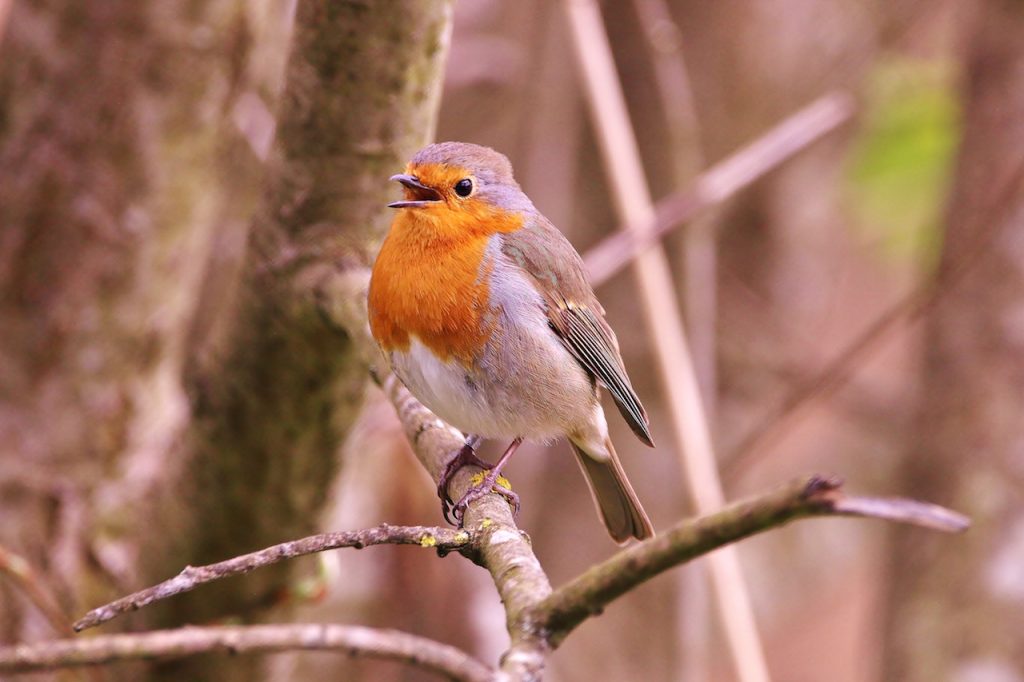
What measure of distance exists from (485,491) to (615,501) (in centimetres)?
108

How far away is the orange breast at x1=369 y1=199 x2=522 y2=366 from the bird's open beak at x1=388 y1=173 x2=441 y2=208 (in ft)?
0.09

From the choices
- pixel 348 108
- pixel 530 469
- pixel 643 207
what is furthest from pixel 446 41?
pixel 530 469

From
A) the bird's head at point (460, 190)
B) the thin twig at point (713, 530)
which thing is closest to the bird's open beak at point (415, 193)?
the bird's head at point (460, 190)

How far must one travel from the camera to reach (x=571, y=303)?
284 centimetres

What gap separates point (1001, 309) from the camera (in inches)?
151

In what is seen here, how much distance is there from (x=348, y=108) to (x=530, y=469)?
267cm

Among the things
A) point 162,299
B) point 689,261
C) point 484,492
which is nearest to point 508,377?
point 484,492

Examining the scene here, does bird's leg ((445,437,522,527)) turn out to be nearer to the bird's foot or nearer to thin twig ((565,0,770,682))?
the bird's foot

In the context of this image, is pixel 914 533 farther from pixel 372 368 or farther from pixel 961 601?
pixel 372 368

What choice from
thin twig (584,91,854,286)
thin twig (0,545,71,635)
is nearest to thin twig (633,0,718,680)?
thin twig (584,91,854,286)

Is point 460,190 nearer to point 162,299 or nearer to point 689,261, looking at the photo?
point 162,299

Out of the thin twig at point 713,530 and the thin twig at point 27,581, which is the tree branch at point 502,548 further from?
the thin twig at point 27,581

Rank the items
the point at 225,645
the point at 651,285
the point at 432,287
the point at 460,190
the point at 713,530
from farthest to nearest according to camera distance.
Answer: the point at 651,285
the point at 460,190
the point at 432,287
the point at 225,645
the point at 713,530

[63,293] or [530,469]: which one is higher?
[530,469]
